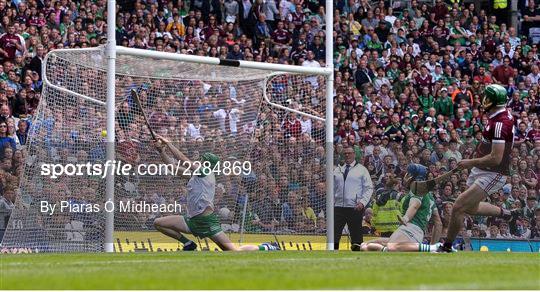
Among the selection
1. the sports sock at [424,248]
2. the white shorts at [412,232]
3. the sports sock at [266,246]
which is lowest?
the sports sock at [266,246]

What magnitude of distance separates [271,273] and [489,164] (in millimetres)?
6450

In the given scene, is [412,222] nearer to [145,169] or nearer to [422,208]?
[422,208]

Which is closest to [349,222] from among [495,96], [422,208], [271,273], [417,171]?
[422,208]

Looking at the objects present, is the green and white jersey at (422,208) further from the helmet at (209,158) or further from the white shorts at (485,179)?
the helmet at (209,158)

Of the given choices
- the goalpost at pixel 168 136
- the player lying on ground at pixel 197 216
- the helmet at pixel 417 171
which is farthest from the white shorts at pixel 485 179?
the player lying on ground at pixel 197 216

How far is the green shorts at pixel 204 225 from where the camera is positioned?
17.2 meters

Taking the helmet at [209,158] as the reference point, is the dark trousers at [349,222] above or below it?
below

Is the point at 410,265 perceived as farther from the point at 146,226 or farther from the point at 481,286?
the point at 146,226

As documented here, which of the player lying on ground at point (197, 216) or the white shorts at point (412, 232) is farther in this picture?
the white shorts at point (412, 232)

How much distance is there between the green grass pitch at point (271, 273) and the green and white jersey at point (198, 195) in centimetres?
421

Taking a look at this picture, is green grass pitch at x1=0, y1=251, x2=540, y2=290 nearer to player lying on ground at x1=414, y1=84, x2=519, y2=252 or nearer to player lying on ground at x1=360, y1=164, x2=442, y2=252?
player lying on ground at x1=414, y1=84, x2=519, y2=252

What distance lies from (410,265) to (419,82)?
52.7 ft

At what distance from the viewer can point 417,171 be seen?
61.7ft

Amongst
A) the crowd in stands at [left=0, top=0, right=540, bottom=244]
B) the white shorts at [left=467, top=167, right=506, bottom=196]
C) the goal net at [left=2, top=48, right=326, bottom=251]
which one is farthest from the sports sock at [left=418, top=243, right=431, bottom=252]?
the goal net at [left=2, top=48, right=326, bottom=251]
